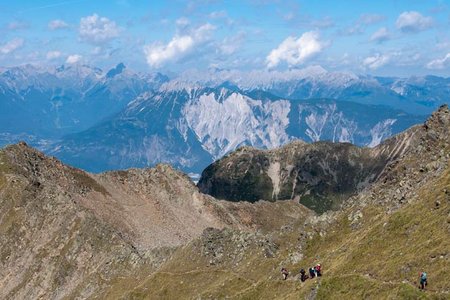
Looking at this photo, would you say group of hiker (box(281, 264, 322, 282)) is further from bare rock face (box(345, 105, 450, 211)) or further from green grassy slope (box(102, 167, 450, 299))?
bare rock face (box(345, 105, 450, 211))

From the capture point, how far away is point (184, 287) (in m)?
118

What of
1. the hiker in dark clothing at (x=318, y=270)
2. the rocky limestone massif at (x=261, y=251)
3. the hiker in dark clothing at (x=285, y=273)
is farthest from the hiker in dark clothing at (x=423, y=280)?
the hiker in dark clothing at (x=285, y=273)

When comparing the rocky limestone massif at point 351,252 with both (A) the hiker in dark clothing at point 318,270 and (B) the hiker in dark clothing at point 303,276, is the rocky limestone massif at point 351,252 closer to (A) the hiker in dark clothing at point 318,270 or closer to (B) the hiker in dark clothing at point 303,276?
(A) the hiker in dark clothing at point 318,270

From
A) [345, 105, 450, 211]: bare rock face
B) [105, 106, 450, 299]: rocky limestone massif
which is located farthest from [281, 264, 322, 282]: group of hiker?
[345, 105, 450, 211]: bare rock face

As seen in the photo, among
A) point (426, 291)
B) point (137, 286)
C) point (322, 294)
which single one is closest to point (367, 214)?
point (322, 294)

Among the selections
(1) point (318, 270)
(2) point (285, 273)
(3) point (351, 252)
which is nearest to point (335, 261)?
(3) point (351, 252)

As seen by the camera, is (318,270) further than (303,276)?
No

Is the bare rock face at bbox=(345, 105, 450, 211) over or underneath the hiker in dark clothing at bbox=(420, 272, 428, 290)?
over

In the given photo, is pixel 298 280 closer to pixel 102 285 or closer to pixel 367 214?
pixel 367 214

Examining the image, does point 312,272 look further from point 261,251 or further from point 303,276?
point 261,251

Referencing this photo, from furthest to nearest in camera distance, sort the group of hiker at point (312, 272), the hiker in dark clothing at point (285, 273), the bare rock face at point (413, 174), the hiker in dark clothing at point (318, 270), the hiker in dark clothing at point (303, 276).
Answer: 1. the bare rock face at point (413, 174)
2. the hiker in dark clothing at point (285, 273)
3. the hiker in dark clothing at point (303, 276)
4. the group of hiker at point (312, 272)
5. the hiker in dark clothing at point (318, 270)

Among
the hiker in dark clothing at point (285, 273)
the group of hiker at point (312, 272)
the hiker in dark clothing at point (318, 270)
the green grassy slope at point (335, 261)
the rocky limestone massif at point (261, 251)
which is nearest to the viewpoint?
the green grassy slope at point (335, 261)

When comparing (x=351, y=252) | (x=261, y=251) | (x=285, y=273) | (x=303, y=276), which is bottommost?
(x=261, y=251)

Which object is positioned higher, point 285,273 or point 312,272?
point 312,272
